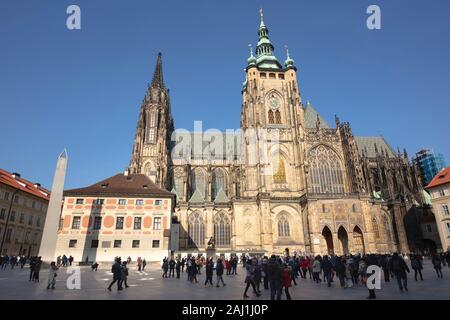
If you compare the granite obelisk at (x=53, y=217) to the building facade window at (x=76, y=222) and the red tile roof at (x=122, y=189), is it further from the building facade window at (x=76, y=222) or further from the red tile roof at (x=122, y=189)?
the building facade window at (x=76, y=222)

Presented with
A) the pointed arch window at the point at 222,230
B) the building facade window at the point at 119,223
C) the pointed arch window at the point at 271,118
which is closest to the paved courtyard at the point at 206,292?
the building facade window at the point at 119,223

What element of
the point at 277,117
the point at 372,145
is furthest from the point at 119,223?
the point at 372,145

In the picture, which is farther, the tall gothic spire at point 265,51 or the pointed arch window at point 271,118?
the tall gothic spire at point 265,51

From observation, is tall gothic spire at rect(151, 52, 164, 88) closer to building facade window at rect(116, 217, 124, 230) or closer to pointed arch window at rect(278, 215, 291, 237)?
building facade window at rect(116, 217, 124, 230)

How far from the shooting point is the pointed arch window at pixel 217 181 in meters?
50.2

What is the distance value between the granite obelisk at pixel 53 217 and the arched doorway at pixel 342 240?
34804 millimetres

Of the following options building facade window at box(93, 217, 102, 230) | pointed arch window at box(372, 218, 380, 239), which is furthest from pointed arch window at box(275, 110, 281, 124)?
building facade window at box(93, 217, 102, 230)

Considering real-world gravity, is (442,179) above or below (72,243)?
above

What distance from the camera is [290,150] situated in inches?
1774

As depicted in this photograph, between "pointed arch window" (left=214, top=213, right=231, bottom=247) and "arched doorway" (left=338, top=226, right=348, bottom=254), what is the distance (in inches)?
634

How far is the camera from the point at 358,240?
38531 millimetres

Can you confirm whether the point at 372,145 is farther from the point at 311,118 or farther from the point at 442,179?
the point at 442,179

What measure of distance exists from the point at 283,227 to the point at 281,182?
7066 millimetres

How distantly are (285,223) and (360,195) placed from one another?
1142cm
